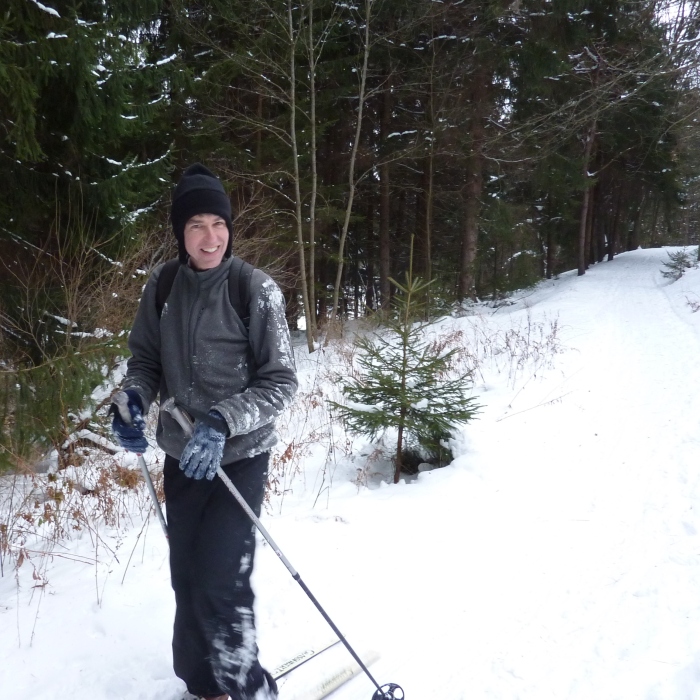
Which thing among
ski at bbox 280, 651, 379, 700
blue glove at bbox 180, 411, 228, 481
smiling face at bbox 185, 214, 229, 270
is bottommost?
ski at bbox 280, 651, 379, 700

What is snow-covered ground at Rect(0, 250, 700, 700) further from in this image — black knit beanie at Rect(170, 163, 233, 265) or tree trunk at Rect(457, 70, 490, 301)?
tree trunk at Rect(457, 70, 490, 301)

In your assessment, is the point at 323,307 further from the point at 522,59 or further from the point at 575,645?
the point at 575,645

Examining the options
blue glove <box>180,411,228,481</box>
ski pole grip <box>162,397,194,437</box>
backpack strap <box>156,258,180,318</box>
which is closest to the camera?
blue glove <box>180,411,228,481</box>

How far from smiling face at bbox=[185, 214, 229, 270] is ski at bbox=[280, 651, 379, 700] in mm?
2036

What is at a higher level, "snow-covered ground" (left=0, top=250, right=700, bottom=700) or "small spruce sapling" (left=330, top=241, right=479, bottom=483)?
"small spruce sapling" (left=330, top=241, right=479, bottom=483)

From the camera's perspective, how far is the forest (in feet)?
17.5

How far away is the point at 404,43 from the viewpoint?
12.9 metres

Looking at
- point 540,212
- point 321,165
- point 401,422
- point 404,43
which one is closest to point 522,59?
point 404,43

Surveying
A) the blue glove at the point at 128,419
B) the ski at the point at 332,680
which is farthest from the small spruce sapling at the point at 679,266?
the blue glove at the point at 128,419

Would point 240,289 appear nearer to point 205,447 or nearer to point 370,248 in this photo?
point 205,447

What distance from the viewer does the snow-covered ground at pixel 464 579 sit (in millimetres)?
2586

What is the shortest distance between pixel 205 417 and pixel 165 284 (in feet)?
2.34

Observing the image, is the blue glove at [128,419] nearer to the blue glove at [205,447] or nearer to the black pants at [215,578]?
the black pants at [215,578]

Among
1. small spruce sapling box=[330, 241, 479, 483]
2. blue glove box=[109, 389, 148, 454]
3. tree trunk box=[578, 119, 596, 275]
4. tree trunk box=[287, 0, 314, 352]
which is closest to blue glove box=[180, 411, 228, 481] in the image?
blue glove box=[109, 389, 148, 454]
